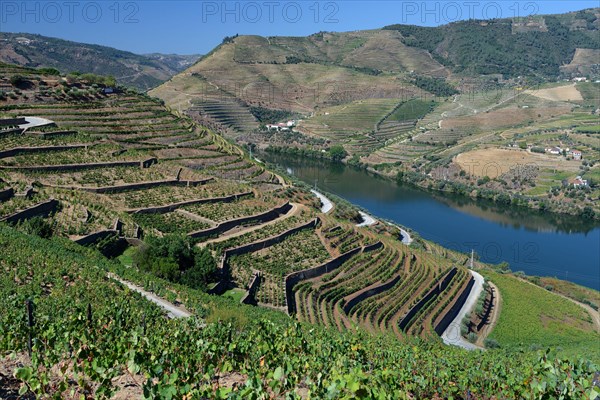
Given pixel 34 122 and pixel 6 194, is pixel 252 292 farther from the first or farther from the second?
pixel 34 122

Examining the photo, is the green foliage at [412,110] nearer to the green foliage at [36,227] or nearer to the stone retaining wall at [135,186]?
the stone retaining wall at [135,186]

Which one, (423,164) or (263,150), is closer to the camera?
(423,164)

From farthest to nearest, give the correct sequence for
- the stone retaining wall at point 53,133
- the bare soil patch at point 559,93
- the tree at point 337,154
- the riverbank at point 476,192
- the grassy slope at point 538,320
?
the bare soil patch at point 559,93 < the tree at point 337,154 < the riverbank at point 476,192 < the stone retaining wall at point 53,133 < the grassy slope at point 538,320

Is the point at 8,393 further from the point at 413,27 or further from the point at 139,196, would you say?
the point at 413,27

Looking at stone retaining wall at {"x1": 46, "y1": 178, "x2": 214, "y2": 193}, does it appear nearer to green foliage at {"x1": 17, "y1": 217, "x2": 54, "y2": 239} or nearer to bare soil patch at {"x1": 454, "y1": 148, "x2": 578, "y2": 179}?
green foliage at {"x1": 17, "y1": 217, "x2": 54, "y2": 239}

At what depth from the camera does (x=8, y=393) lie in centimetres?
736

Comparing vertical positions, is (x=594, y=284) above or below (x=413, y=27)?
below

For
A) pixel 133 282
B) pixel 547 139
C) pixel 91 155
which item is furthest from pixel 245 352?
pixel 547 139

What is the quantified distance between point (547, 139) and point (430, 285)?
58.8 metres

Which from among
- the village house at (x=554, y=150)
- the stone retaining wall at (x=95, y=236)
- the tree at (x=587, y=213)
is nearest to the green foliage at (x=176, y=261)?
the stone retaining wall at (x=95, y=236)

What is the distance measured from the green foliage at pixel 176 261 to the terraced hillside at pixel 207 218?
0.92 m

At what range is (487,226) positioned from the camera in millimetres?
54062

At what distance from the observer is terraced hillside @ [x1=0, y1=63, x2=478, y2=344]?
23719 mm

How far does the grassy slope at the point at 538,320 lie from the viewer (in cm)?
2622
